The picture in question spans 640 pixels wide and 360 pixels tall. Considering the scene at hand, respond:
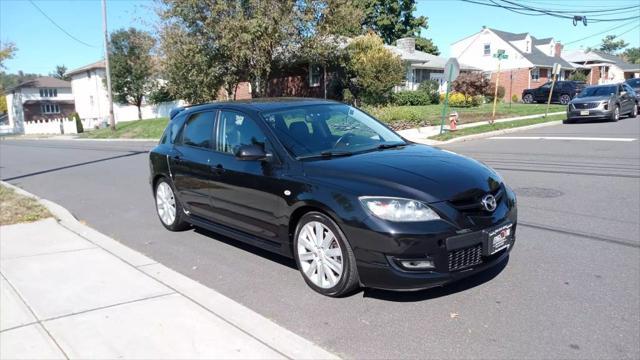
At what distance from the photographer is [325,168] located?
4383 millimetres

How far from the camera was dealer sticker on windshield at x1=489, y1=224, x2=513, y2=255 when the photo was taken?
4.07 meters

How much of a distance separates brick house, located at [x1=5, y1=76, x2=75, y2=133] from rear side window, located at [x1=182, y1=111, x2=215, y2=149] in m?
82.3

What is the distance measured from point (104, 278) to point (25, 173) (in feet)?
39.2

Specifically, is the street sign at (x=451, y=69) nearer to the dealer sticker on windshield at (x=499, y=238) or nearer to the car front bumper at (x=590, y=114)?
the car front bumper at (x=590, y=114)

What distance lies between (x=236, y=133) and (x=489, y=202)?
2.69 metres

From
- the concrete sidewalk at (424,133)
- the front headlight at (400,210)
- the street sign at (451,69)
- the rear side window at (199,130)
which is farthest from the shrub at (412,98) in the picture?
the front headlight at (400,210)

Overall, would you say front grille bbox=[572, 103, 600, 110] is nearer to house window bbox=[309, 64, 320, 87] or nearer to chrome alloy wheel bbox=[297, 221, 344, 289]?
house window bbox=[309, 64, 320, 87]

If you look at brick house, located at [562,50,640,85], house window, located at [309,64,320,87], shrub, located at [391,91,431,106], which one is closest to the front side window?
house window, located at [309,64,320,87]

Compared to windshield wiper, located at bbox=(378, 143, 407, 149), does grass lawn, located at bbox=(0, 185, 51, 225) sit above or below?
below

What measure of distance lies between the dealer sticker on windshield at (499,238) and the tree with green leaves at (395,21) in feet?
188

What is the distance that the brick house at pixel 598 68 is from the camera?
61.2 m

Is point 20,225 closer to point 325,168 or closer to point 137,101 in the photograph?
point 325,168

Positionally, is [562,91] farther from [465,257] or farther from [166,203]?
[465,257]

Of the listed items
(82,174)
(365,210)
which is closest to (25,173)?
(82,174)
